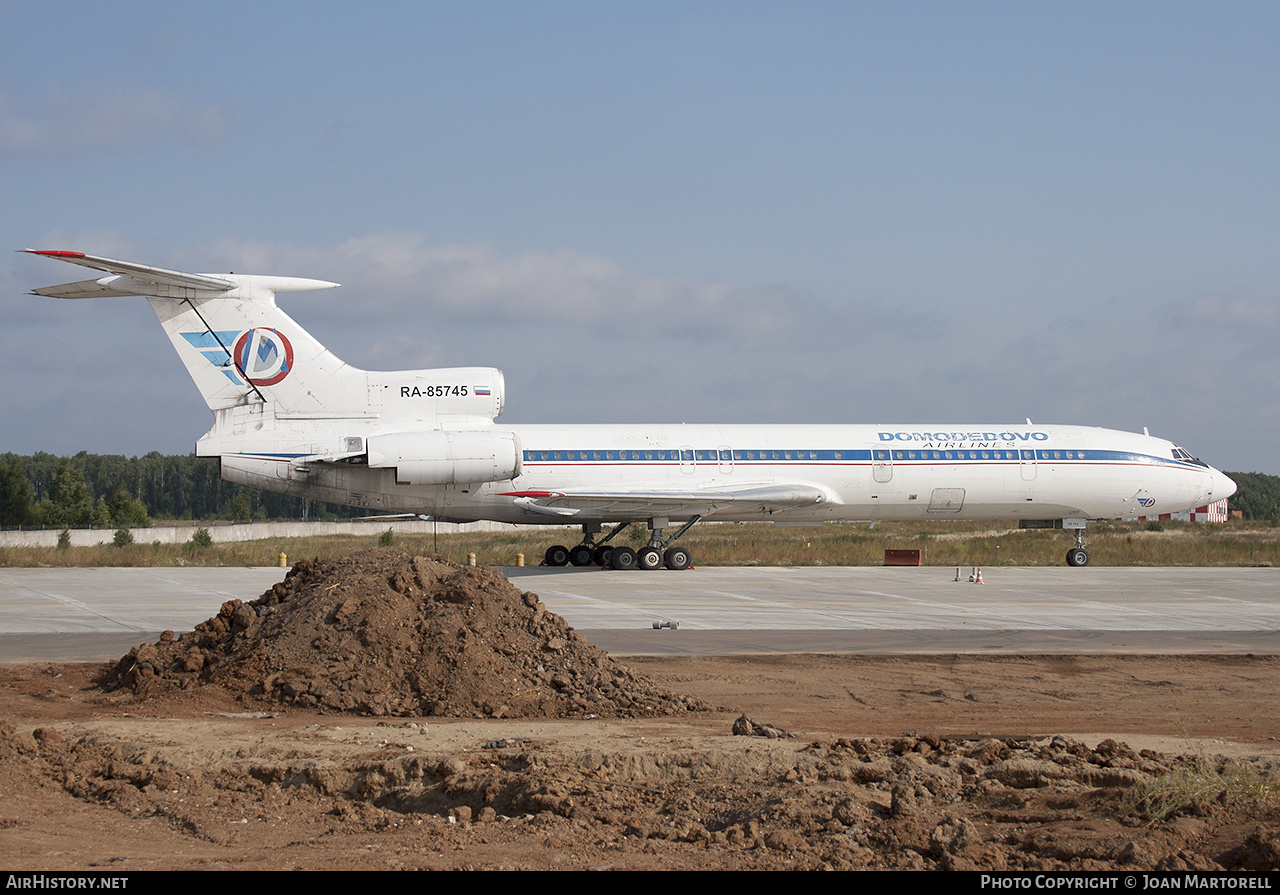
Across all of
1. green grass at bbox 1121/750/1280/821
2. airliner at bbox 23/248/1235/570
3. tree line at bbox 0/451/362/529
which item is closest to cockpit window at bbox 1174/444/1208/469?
airliner at bbox 23/248/1235/570

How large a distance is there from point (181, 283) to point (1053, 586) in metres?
19.7

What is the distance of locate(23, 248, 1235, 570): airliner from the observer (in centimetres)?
2328

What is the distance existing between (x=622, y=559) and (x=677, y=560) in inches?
55.6

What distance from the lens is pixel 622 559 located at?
27406 mm

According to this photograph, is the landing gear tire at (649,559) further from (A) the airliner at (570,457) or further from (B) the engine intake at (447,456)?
(B) the engine intake at (447,456)

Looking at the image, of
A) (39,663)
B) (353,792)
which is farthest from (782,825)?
(39,663)

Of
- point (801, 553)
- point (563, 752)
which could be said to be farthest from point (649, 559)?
point (563, 752)

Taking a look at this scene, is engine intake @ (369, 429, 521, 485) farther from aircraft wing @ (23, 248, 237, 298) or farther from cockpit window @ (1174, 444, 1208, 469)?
cockpit window @ (1174, 444, 1208, 469)

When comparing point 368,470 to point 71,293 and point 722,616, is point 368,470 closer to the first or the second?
point 71,293

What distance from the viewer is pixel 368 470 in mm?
24562

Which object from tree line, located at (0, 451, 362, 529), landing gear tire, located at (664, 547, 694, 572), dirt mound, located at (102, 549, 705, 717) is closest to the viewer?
dirt mound, located at (102, 549, 705, 717)

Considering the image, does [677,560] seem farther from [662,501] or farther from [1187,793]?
[1187,793]

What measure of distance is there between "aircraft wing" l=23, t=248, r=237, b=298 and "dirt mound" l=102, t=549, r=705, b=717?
A: 1134 cm

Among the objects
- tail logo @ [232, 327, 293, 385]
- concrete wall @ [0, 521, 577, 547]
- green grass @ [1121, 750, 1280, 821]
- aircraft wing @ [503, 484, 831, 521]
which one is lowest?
concrete wall @ [0, 521, 577, 547]
